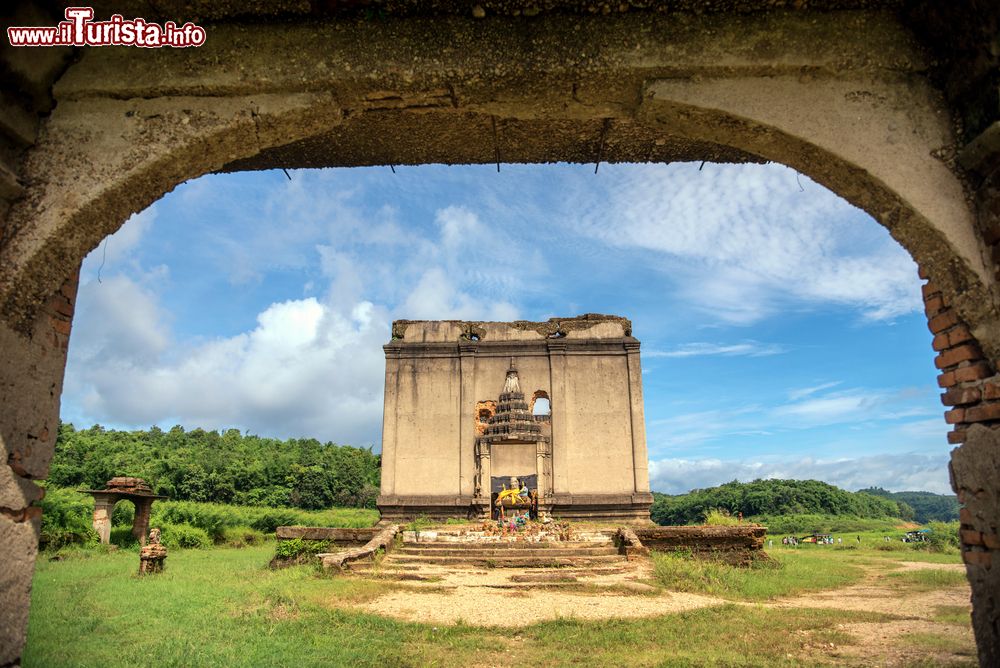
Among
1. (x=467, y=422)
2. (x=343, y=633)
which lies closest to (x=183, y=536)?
(x=467, y=422)

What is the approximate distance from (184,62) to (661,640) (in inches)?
269

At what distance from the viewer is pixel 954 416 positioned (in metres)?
3.43

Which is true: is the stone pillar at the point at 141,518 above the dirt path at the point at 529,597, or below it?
above

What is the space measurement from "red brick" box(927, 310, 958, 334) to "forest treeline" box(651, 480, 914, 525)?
36.2m

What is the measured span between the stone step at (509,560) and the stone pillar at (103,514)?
1020cm

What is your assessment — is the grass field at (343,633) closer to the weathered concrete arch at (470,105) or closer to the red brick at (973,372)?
the weathered concrete arch at (470,105)

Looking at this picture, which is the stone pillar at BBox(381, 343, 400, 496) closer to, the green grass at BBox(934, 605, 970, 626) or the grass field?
the grass field

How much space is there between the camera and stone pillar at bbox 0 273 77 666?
3.18m

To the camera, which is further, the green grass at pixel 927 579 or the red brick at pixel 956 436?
the green grass at pixel 927 579

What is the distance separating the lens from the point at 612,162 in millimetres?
5125

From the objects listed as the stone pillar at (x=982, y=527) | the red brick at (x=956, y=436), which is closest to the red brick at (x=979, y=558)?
the stone pillar at (x=982, y=527)

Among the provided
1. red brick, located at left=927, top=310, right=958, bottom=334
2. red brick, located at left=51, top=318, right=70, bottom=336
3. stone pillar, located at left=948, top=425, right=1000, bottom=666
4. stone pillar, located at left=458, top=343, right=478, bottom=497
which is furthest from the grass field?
stone pillar, located at left=458, top=343, right=478, bottom=497

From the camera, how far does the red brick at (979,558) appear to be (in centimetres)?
312

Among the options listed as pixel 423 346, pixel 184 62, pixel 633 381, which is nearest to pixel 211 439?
pixel 423 346
